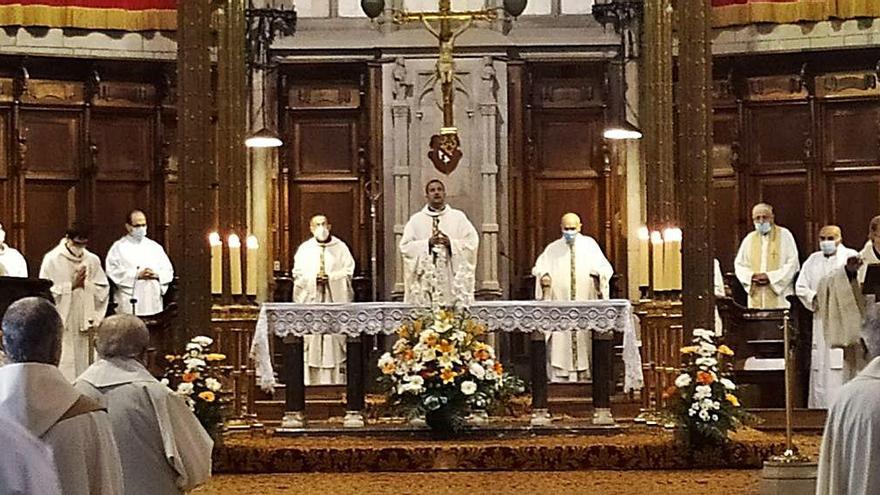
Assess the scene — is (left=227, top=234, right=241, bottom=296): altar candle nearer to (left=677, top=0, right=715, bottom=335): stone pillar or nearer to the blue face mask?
(left=677, top=0, right=715, bottom=335): stone pillar

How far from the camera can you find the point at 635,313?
617 inches

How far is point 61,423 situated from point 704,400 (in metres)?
7.80

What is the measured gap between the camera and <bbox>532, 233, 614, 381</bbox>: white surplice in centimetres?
1725

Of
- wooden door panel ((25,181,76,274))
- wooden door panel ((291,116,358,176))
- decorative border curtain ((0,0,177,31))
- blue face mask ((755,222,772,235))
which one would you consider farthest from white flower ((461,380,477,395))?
decorative border curtain ((0,0,177,31))

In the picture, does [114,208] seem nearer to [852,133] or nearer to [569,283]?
[569,283]

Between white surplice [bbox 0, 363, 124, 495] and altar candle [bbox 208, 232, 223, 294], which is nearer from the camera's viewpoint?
white surplice [bbox 0, 363, 124, 495]

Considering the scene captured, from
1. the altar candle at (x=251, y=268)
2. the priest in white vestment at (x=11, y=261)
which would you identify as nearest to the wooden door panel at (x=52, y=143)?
the priest in white vestment at (x=11, y=261)

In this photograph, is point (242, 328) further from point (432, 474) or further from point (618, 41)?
point (618, 41)

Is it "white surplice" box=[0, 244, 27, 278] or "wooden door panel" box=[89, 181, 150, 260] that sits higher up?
"wooden door panel" box=[89, 181, 150, 260]

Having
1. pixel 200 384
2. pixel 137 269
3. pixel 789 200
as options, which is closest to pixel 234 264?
pixel 200 384

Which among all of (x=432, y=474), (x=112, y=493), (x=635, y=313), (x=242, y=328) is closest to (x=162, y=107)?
(x=242, y=328)

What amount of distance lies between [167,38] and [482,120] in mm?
3756

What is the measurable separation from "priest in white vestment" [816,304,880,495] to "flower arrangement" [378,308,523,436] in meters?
6.95

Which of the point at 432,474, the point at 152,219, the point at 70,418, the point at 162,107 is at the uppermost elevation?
the point at 162,107
